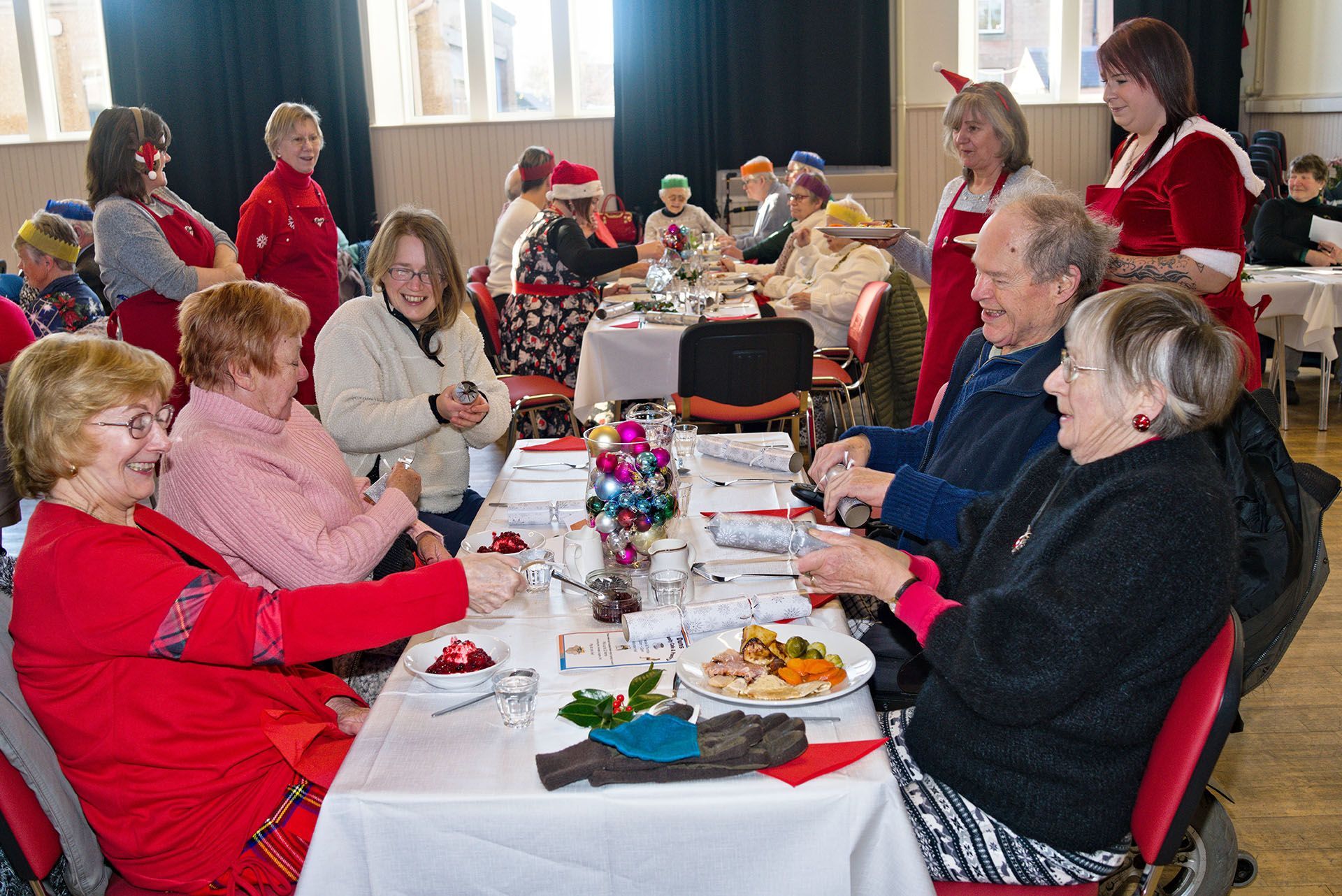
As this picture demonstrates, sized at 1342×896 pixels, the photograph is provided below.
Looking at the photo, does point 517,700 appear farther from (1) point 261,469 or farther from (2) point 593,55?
(2) point 593,55

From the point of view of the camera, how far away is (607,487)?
1.98 metres

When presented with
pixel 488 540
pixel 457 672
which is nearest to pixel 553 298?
pixel 488 540

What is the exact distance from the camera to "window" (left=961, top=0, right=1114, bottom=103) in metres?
10.2

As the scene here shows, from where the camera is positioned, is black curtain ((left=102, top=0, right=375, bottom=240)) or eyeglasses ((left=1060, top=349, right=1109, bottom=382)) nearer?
eyeglasses ((left=1060, top=349, right=1109, bottom=382))

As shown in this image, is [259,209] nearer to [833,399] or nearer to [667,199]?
[833,399]

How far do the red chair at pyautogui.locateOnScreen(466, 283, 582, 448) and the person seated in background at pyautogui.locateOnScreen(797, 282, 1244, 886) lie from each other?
3328mm

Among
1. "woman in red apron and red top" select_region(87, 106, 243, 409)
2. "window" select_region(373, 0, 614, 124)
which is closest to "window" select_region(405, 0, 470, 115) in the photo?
"window" select_region(373, 0, 614, 124)

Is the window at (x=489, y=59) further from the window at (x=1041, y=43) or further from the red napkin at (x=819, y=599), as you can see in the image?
the red napkin at (x=819, y=599)

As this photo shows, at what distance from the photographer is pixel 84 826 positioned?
151cm

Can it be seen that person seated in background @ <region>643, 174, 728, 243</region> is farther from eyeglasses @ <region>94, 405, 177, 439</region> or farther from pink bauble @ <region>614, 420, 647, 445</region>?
eyeglasses @ <region>94, 405, 177, 439</region>

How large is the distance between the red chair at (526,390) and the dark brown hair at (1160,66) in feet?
8.86

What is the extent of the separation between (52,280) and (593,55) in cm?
623

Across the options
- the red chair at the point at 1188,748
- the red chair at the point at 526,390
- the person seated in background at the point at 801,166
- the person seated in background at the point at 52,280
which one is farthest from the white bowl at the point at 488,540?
the person seated in background at the point at 801,166

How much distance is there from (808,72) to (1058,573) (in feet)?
30.7
